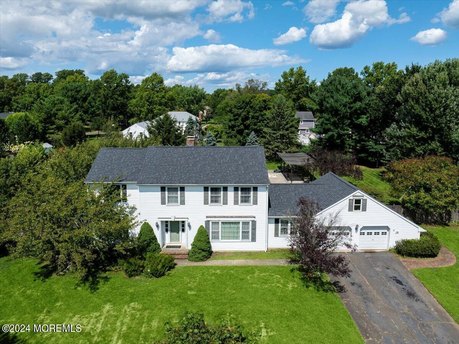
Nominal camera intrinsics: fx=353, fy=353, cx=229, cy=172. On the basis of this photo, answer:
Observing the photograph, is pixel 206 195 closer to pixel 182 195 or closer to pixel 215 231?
pixel 182 195

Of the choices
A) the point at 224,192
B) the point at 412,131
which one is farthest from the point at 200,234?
the point at 412,131

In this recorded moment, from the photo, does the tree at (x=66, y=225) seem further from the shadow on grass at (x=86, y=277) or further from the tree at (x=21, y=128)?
the tree at (x=21, y=128)

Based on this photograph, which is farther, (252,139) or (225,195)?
(252,139)

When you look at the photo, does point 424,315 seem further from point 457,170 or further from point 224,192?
point 457,170

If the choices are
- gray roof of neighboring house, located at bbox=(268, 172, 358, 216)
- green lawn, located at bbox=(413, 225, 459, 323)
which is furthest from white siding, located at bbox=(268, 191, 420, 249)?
green lawn, located at bbox=(413, 225, 459, 323)

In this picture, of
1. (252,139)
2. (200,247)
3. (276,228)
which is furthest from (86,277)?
(252,139)
